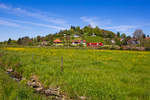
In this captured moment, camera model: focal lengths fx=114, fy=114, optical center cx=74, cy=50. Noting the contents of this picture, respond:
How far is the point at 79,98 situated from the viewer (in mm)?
7363

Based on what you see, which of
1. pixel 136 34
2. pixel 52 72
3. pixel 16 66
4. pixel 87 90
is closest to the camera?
pixel 87 90

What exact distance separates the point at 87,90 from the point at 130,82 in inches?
144

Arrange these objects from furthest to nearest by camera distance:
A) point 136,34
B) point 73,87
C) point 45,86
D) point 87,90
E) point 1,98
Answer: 1. point 136,34
2. point 45,86
3. point 73,87
4. point 87,90
5. point 1,98

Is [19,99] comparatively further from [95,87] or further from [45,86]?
[95,87]

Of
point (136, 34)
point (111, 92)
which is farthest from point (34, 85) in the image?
point (136, 34)

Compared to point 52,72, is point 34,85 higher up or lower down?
lower down

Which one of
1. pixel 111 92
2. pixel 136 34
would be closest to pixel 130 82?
pixel 111 92

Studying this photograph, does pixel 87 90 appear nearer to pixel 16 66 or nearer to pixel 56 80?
pixel 56 80

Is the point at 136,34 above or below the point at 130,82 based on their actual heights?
above

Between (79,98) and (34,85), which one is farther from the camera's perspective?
(34,85)

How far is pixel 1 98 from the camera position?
6.76 m

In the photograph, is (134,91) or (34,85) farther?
(34,85)

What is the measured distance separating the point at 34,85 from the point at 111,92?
6.72 meters

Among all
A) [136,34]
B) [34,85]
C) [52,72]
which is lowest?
[34,85]
